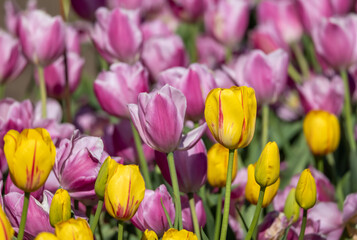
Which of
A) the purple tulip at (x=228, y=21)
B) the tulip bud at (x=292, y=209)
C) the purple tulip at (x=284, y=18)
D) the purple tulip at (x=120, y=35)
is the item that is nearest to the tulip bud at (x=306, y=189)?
the tulip bud at (x=292, y=209)

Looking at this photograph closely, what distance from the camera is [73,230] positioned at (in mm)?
Answer: 603

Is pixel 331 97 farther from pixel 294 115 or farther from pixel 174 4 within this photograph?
pixel 174 4

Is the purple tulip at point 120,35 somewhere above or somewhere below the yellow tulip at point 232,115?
below

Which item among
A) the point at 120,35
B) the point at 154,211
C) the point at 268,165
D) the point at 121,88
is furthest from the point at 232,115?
the point at 120,35

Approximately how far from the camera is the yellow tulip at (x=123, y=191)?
2.13 ft

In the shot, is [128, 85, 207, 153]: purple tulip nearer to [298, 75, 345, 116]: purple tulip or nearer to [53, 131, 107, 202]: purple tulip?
[53, 131, 107, 202]: purple tulip

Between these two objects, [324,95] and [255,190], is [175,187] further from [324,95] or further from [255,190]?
[324,95]

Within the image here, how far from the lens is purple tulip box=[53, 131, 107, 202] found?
0.77 meters

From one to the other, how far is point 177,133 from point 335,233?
1.19 feet

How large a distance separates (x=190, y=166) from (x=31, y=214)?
21cm

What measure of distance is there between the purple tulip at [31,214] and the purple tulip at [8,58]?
0.57 metres

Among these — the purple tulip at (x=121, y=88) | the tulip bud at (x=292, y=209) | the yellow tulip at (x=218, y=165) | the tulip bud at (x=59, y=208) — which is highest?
the tulip bud at (x=59, y=208)

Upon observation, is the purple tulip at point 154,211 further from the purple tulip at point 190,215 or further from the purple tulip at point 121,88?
the purple tulip at point 121,88

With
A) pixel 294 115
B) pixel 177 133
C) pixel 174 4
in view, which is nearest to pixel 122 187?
pixel 177 133
